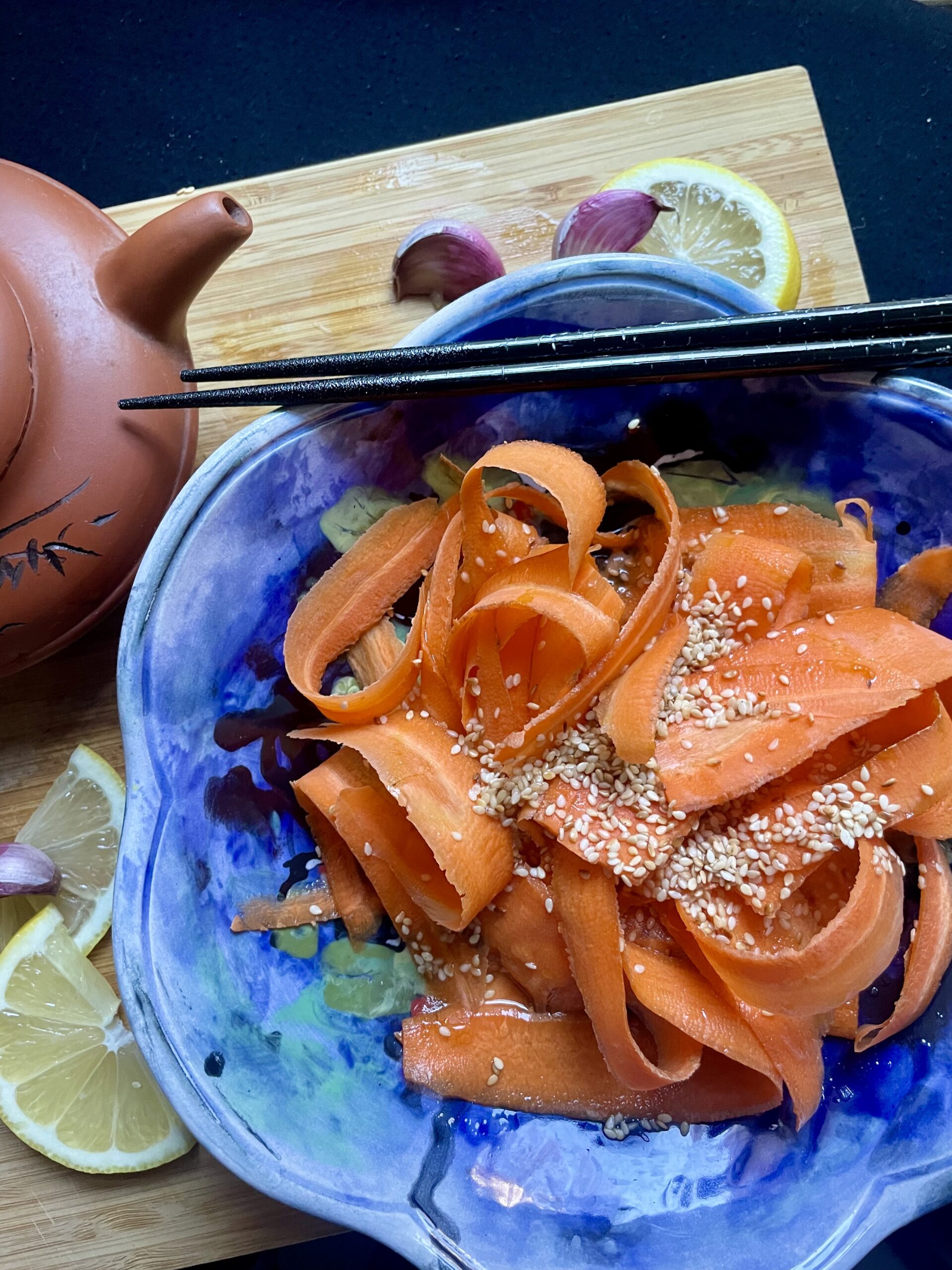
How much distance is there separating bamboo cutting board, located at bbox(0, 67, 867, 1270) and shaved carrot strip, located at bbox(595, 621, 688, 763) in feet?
2.25

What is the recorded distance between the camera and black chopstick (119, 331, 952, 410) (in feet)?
3.41

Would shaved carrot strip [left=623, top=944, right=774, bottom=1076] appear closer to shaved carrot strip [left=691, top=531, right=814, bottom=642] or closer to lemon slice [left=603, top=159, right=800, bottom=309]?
shaved carrot strip [left=691, top=531, right=814, bottom=642]

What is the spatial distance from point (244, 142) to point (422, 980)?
1.69 metres

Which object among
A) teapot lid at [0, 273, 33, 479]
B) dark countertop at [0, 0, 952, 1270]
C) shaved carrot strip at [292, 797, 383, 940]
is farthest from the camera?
dark countertop at [0, 0, 952, 1270]

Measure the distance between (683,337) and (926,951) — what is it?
2.63 ft

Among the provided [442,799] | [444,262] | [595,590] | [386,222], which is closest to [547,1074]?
[442,799]

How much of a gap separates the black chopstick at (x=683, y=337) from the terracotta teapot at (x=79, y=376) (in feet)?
0.72

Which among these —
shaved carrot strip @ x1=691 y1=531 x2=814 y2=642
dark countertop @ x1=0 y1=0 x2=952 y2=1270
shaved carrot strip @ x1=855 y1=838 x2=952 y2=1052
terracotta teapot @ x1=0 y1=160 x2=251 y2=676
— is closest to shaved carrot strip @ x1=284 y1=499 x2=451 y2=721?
terracotta teapot @ x1=0 y1=160 x2=251 y2=676

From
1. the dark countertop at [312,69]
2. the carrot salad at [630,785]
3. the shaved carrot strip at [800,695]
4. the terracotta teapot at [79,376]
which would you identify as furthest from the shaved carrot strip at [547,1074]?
the dark countertop at [312,69]

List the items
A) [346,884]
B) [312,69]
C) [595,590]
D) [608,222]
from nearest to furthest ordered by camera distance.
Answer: [595,590]
[346,884]
[608,222]
[312,69]

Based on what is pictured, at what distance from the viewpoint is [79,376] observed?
1.05 meters

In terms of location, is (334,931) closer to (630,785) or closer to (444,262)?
(630,785)

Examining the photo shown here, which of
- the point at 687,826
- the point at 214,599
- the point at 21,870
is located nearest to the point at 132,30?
the point at 214,599

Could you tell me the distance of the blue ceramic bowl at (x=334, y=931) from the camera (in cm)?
102
